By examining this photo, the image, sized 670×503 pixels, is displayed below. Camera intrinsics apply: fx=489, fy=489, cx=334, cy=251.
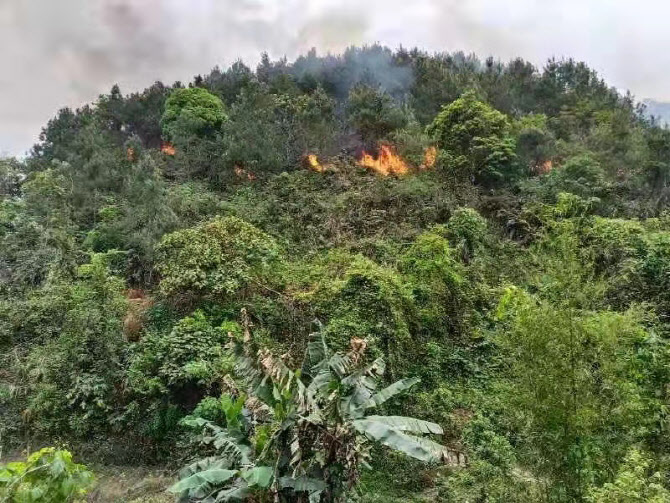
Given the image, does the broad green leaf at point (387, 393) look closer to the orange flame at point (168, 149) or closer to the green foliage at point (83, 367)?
the green foliage at point (83, 367)

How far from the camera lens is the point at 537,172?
66.8 feet

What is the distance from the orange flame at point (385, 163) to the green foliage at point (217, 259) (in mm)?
8418

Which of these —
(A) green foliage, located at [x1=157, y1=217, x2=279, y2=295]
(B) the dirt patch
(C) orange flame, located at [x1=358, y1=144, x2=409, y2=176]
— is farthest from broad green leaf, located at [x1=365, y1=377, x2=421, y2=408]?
(C) orange flame, located at [x1=358, y1=144, x2=409, y2=176]

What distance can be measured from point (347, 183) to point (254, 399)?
13112 millimetres

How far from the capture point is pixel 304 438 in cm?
534

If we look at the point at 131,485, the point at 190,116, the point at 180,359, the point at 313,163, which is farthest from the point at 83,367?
the point at 190,116

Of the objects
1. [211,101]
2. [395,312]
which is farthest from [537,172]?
[211,101]

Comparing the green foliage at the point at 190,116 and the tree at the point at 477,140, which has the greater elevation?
the green foliage at the point at 190,116

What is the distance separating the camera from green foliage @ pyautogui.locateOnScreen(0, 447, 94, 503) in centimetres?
396

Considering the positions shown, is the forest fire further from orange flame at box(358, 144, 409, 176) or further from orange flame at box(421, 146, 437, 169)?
orange flame at box(421, 146, 437, 169)

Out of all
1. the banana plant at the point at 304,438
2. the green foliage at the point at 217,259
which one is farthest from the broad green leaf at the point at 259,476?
the green foliage at the point at 217,259

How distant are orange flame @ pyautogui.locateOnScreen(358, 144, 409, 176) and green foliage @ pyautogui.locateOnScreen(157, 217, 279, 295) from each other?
27.6ft

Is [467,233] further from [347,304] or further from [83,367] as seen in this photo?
[83,367]

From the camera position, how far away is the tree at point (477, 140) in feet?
59.6
